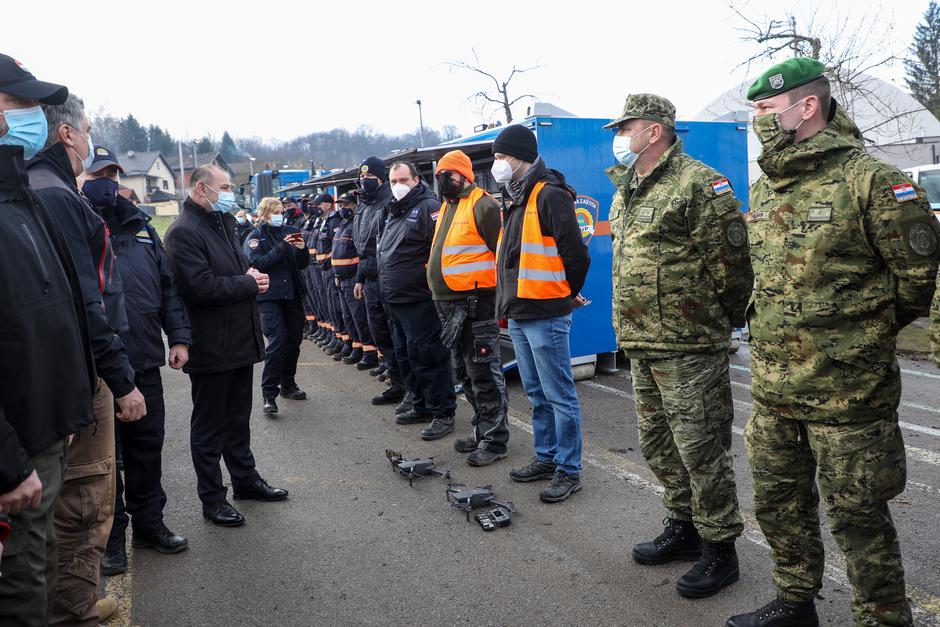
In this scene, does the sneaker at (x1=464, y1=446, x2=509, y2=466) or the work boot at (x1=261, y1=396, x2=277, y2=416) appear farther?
the work boot at (x1=261, y1=396, x2=277, y2=416)

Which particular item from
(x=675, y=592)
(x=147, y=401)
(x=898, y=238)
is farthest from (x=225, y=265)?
(x=898, y=238)

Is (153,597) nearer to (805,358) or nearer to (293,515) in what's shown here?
(293,515)

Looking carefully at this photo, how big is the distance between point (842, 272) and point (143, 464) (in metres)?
3.56

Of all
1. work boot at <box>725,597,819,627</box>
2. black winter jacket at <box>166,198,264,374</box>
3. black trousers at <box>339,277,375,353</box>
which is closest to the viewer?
work boot at <box>725,597,819,627</box>

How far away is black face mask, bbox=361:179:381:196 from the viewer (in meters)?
7.04

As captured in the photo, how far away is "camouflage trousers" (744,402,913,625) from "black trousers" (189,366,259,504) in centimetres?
308

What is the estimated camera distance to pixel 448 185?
A: 5.12m

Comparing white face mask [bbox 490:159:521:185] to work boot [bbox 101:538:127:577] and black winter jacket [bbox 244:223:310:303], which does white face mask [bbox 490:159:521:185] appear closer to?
work boot [bbox 101:538:127:577]

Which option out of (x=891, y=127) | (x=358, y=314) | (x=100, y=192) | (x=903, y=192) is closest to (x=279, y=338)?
(x=358, y=314)

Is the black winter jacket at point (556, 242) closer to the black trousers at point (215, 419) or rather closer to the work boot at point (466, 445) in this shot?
the work boot at point (466, 445)

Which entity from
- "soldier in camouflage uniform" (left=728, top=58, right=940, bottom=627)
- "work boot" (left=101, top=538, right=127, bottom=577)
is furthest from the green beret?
"work boot" (left=101, top=538, right=127, bottom=577)

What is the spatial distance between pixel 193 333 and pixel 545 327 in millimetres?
2164

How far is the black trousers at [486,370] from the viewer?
5078 mm

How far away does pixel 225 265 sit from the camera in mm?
4238
